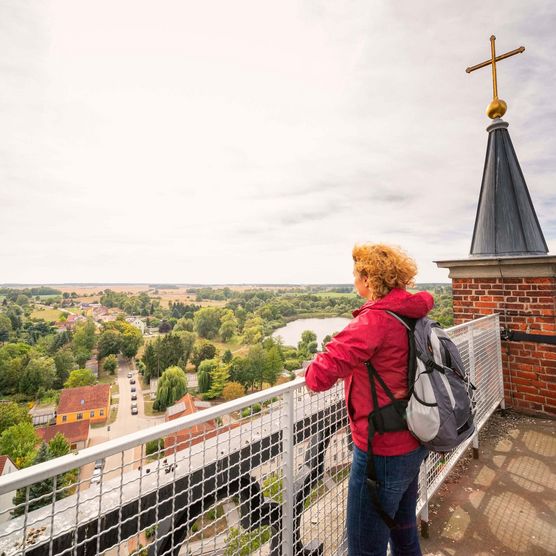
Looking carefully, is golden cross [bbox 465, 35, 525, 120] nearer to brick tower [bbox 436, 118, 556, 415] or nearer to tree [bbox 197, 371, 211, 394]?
brick tower [bbox 436, 118, 556, 415]

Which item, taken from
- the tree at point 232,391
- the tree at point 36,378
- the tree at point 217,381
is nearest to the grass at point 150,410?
the tree at point 217,381

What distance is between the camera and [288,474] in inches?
53.8

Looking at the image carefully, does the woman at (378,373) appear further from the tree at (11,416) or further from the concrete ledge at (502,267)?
the tree at (11,416)

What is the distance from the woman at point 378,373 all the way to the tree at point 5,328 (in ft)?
281

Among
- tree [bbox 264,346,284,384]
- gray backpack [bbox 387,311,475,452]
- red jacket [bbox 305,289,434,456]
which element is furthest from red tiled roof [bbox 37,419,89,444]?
gray backpack [bbox 387,311,475,452]

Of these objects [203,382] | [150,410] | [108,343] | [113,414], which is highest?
[108,343]

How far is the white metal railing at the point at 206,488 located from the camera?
31.3 inches

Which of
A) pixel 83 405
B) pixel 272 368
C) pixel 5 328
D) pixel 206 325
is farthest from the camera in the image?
pixel 206 325

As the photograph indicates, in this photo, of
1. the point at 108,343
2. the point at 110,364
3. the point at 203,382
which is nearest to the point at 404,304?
the point at 203,382

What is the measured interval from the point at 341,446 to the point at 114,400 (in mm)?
59323

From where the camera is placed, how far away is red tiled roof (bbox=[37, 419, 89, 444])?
34906 millimetres

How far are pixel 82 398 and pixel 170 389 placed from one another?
11.3 metres

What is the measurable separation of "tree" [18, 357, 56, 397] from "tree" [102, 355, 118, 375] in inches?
464

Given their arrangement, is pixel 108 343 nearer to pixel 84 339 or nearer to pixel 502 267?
pixel 84 339
